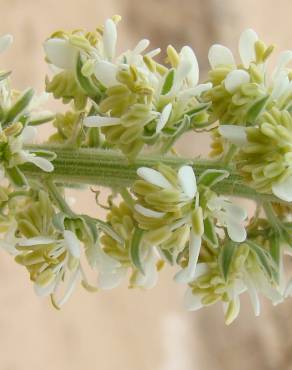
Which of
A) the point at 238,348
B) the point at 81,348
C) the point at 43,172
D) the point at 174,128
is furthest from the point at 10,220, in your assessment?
the point at 238,348

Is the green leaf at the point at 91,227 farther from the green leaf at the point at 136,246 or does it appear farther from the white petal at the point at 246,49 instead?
the white petal at the point at 246,49

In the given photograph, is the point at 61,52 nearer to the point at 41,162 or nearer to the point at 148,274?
the point at 41,162

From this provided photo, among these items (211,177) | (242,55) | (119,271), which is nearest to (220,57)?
(242,55)

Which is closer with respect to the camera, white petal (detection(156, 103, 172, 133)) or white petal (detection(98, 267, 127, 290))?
white petal (detection(156, 103, 172, 133))

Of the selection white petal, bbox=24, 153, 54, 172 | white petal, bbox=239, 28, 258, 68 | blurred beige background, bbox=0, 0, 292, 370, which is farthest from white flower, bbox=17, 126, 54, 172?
blurred beige background, bbox=0, 0, 292, 370

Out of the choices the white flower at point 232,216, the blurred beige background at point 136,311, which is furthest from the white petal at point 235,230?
the blurred beige background at point 136,311

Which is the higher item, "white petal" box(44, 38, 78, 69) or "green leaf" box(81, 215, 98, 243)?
"white petal" box(44, 38, 78, 69)

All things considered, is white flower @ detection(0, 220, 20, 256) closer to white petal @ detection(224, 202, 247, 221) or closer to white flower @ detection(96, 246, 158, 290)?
white flower @ detection(96, 246, 158, 290)
